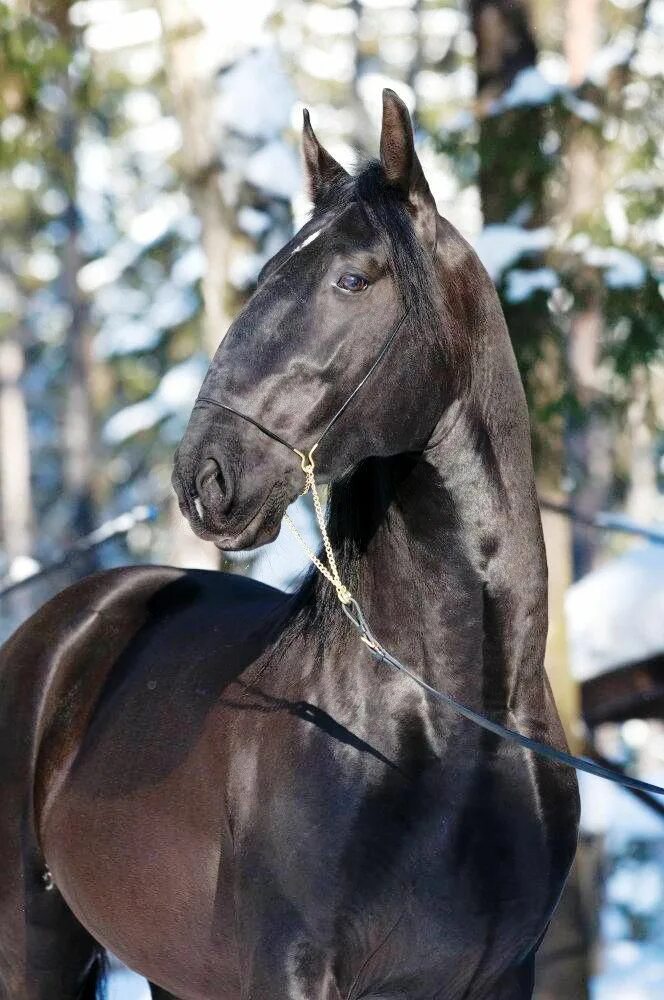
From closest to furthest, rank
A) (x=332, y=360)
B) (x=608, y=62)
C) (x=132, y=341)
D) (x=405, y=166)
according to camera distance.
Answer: (x=332, y=360) < (x=405, y=166) < (x=608, y=62) < (x=132, y=341)

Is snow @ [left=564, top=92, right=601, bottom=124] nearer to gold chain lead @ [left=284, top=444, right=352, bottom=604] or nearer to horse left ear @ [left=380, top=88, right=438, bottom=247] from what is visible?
horse left ear @ [left=380, top=88, right=438, bottom=247]

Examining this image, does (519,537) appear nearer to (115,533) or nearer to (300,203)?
(115,533)

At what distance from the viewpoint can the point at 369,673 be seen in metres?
2.61

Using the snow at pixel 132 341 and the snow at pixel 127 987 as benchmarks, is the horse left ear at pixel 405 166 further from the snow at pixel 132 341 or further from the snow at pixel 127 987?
the snow at pixel 132 341

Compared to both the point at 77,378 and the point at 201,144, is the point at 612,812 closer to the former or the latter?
the point at 201,144

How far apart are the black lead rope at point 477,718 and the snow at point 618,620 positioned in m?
3.71

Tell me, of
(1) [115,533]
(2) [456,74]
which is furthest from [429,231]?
(2) [456,74]

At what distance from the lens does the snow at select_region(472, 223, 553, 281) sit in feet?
18.1

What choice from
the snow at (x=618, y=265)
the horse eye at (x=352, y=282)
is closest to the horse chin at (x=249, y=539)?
the horse eye at (x=352, y=282)

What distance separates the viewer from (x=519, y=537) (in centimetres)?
263

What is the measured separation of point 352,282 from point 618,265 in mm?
3340

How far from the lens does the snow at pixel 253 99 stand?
20.0 ft

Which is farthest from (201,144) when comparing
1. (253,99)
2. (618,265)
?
(618,265)

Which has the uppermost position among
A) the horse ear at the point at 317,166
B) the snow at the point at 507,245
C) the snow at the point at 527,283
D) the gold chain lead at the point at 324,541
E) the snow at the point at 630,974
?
the horse ear at the point at 317,166
